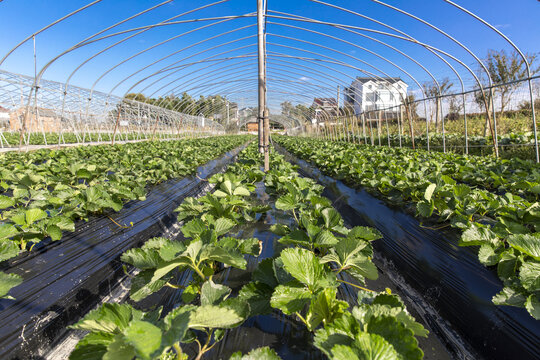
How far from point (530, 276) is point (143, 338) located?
1.43m

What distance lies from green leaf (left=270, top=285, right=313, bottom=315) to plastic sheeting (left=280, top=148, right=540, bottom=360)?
0.92 meters

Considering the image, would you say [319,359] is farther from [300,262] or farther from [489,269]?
[489,269]

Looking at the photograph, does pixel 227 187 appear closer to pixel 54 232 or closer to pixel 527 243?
pixel 54 232

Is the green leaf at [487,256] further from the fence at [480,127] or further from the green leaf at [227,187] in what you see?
the fence at [480,127]

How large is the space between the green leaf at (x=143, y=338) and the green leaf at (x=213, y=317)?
122 mm

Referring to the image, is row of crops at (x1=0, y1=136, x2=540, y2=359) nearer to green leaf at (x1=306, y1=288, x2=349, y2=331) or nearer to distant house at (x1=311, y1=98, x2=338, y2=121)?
green leaf at (x1=306, y1=288, x2=349, y2=331)

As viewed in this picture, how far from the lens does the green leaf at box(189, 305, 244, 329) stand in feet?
2.34

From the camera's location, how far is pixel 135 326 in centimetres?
58

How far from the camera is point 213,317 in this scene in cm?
73

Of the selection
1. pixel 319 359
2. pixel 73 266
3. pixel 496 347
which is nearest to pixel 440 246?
pixel 496 347

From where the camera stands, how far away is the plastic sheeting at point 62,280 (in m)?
1.18

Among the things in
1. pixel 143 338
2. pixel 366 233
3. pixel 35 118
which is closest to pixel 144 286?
pixel 143 338

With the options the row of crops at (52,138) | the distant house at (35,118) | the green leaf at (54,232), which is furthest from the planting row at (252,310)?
the row of crops at (52,138)

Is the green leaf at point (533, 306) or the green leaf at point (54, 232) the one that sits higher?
the green leaf at point (54, 232)
